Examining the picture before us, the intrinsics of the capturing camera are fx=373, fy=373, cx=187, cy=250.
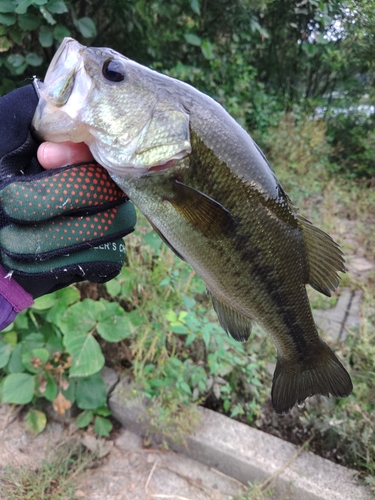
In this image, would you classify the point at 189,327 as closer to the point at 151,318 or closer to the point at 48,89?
the point at 151,318

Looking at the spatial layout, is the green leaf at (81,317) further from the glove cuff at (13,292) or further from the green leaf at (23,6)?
the green leaf at (23,6)

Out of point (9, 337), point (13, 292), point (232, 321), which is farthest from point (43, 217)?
point (9, 337)

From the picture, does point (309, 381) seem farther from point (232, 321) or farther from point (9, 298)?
point (9, 298)

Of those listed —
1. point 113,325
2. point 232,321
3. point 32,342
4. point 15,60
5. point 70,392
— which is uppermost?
point 15,60

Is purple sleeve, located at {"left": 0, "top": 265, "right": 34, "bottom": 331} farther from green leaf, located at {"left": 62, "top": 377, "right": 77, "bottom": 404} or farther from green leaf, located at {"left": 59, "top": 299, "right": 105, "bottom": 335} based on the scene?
green leaf, located at {"left": 62, "top": 377, "right": 77, "bottom": 404}

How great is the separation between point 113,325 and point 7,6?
2.36m

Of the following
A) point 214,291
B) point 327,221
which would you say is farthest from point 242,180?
point 327,221

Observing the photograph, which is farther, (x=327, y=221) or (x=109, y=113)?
(x=327, y=221)

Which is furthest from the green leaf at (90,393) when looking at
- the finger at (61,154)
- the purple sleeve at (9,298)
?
the finger at (61,154)

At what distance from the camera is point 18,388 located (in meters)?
2.25

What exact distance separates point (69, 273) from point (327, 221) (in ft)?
13.8

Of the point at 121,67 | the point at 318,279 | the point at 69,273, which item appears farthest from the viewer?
the point at 318,279

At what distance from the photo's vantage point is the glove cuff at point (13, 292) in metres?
1.30

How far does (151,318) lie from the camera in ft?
8.19
